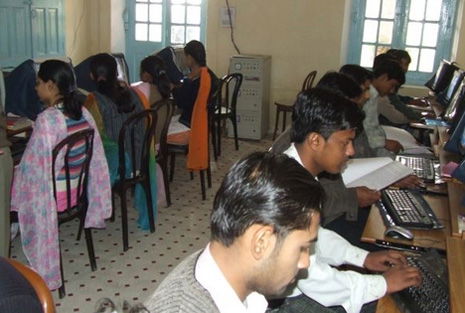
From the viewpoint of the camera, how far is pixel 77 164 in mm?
2523

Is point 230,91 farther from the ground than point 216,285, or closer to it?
closer to it

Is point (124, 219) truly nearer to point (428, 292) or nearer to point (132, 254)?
point (132, 254)

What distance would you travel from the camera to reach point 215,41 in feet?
18.5

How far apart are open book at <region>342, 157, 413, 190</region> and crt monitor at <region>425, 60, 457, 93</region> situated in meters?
2.37

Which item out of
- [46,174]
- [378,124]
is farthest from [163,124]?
[378,124]

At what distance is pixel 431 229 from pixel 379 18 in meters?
3.85

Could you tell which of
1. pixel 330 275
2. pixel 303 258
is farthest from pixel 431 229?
pixel 303 258

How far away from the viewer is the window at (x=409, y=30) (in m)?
5.18

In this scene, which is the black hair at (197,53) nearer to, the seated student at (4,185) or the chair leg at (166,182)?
the chair leg at (166,182)

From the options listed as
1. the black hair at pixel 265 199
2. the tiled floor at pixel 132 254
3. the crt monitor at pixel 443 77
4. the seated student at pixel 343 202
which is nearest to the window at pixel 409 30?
the crt monitor at pixel 443 77

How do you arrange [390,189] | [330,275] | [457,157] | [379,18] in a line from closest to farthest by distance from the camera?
[330,275] → [390,189] → [457,157] → [379,18]

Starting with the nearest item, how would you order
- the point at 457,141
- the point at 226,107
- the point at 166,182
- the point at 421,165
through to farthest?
the point at 457,141
the point at 421,165
the point at 166,182
the point at 226,107

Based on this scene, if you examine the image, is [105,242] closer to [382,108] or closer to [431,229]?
[431,229]

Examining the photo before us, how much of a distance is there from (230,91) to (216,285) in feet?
15.0
